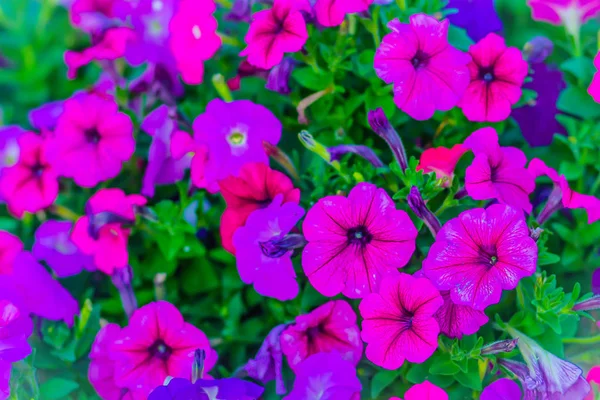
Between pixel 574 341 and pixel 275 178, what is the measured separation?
1.49 feet

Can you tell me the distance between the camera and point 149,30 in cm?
112

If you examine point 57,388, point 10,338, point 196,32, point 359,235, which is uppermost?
point 196,32

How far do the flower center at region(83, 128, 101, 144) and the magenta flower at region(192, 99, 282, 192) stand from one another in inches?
7.0

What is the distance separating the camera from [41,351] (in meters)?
0.95

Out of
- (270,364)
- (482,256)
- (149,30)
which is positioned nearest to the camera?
(482,256)

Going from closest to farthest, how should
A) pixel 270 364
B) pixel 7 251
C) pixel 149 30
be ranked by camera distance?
pixel 270 364, pixel 7 251, pixel 149 30

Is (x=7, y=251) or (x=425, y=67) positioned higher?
(x=425, y=67)

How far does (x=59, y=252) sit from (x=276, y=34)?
0.46 metres

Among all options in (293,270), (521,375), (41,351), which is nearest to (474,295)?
(521,375)

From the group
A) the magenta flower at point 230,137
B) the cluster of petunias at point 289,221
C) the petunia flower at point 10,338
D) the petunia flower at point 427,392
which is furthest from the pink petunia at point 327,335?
the petunia flower at point 10,338

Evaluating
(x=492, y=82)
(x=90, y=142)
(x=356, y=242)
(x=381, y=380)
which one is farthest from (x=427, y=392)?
(x=90, y=142)

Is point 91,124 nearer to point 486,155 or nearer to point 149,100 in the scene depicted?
point 149,100

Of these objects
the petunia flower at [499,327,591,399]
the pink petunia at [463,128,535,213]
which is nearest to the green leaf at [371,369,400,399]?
the petunia flower at [499,327,591,399]

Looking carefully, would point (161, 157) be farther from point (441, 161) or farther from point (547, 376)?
point (547, 376)
